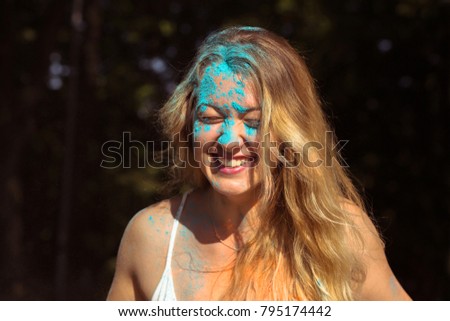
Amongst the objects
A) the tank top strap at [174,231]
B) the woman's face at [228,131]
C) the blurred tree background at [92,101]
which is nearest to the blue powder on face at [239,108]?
the woman's face at [228,131]

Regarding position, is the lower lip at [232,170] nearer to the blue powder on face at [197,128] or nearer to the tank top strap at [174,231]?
the blue powder on face at [197,128]

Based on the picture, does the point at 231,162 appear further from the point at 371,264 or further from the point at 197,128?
the point at 371,264

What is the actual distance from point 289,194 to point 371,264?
33cm

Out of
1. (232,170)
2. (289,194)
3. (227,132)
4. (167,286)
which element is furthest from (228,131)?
(167,286)

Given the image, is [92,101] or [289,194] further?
[92,101]

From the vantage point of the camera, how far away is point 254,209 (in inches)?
77.3

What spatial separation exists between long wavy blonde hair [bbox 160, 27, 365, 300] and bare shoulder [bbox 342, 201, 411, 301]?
Answer: 0.08ft

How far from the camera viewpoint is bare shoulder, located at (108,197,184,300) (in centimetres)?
196

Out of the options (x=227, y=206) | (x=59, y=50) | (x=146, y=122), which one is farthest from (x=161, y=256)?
(x=59, y=50)

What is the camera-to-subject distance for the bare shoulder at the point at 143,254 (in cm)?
196
